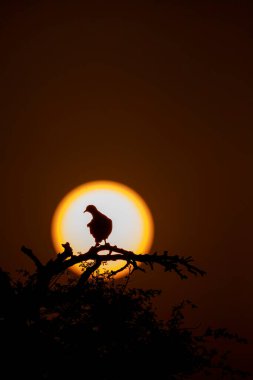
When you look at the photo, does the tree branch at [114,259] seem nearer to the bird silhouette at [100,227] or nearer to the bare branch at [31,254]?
the bare branch at [31,254]

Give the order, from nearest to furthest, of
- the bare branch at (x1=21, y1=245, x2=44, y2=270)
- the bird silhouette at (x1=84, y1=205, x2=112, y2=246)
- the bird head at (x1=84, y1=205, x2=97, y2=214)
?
the bare branch at (x1=21, y1=245, x2=44, y2=270) → the bird silhouette at (x1=84, y1=205, x2=112, y2=246) → the bird head at (x1=84, y1=205, x2=97, y2=214)

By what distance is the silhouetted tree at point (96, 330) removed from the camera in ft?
30.9

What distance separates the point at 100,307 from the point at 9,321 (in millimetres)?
2502

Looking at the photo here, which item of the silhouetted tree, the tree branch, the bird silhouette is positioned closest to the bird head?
the bird silhouette

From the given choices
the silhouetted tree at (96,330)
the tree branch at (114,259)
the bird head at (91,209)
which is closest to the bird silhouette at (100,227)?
the bird head at (91,209)

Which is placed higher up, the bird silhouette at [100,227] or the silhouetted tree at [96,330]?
the bird silhouette at [100,227]

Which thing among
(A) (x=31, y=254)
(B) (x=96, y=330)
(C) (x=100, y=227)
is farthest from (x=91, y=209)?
(A) (x=31, y=254)

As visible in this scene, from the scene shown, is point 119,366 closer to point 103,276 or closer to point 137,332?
point 137,332

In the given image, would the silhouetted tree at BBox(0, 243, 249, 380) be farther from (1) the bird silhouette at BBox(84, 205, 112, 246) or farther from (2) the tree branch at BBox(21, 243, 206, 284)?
(1) the bird silhouette at BBox(84, 205, 112, 246)

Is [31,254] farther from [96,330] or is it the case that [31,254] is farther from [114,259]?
[96,330]

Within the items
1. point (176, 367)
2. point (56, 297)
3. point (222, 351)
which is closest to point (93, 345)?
point (56, 297)

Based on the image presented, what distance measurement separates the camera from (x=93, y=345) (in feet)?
34.7

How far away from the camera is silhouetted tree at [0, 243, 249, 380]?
942 centimetres

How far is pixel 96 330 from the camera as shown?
1102cm
